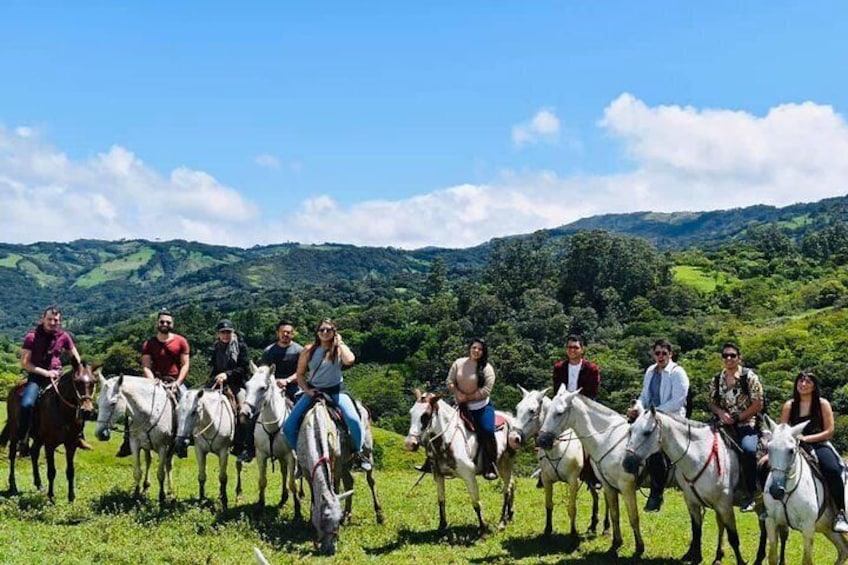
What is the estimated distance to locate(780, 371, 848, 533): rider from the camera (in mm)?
9781

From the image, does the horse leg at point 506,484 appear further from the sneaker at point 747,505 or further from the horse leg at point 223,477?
the horse leg at point 223,477

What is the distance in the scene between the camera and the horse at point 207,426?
12.6 m

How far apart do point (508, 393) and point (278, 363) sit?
6930 cm

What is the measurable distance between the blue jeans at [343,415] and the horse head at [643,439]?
470cm

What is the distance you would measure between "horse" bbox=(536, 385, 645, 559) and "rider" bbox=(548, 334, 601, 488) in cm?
79

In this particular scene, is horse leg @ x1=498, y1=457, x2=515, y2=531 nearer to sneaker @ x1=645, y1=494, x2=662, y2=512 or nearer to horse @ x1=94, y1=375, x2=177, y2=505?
sneaker @ x1=645, y1=494, x2=662, y2=512

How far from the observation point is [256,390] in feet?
39.2

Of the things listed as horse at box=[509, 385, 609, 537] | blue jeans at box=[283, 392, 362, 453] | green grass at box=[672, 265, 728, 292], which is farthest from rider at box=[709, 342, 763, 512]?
green grass at box=[672, 265, 728, 292]

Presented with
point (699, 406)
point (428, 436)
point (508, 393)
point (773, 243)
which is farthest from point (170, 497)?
point (773, 243)

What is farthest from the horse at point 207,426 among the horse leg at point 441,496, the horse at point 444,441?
the horse leg at point 441,496

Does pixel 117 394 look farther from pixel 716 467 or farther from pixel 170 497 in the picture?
pixel 716 467

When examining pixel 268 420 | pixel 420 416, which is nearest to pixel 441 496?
pixel 420 416

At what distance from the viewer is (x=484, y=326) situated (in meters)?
121

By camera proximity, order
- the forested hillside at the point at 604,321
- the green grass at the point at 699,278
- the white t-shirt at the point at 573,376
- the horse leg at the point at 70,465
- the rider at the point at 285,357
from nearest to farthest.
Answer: the white t-shirt at the point at 573,376 < the horse leg at the point at 70,465 < the rider at the point at 285,357 < the forested hillside at the point at 604,321 < the green grass at the point at 699,278
